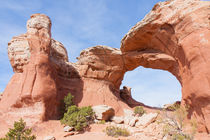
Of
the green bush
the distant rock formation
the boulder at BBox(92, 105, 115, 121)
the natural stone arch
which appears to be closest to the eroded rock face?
the distant rock formation

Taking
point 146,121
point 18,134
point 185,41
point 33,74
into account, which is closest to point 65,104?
point 33,74

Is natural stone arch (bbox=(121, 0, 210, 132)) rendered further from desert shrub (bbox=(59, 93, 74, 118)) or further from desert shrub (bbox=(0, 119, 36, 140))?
desert shrub (bbox=(0, 119, 36, 140))

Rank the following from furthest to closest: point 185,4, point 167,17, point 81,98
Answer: point 81,98 < point 167,17 < point 185,4

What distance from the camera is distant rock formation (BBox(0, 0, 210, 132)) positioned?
11.0 m

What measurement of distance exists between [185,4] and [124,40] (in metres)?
6.48

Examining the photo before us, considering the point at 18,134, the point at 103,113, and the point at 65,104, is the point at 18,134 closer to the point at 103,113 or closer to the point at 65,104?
the point at 65,104

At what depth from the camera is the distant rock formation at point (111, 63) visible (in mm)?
11027

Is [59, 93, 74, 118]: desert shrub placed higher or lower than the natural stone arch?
lower

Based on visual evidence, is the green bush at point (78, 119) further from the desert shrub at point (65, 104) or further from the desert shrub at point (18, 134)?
the desert shrub at point (18, 134)

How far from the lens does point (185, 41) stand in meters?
11.8

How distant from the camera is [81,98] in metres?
18.8

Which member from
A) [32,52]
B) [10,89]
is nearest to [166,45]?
[32,52]

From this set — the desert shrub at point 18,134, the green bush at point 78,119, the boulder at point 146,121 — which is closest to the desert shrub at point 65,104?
the green bush at point 78,119

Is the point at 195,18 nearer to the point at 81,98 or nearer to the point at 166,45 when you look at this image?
the point at 166,45
